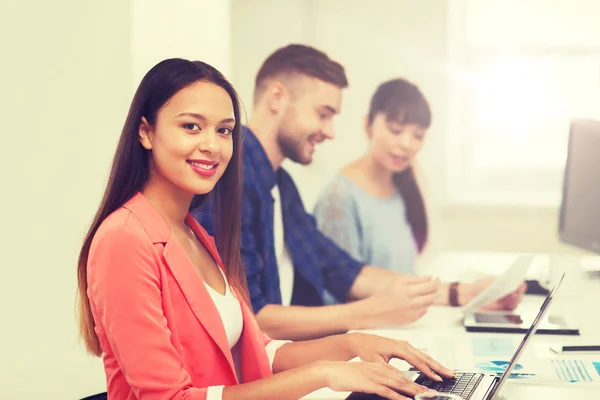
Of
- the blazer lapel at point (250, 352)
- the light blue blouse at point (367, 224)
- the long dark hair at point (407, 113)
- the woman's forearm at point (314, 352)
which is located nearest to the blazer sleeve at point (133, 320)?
the blazer lapel at point (250, 352)

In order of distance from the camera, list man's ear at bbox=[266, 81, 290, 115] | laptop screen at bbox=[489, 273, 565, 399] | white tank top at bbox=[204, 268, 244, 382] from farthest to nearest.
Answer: man's ear at bbox=[266, 81, 290, 115]
white tank top at bbox=[204, 268, 244, 382]
laptop screen at bbox=[489, 273, 565, 399]

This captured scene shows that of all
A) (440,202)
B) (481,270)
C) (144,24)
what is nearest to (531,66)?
(440,202)

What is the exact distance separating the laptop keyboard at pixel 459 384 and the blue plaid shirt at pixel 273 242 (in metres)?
0.97

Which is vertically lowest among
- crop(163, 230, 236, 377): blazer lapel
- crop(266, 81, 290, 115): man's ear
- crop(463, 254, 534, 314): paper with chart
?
crop(463, 254, 534, 314): paper with chart

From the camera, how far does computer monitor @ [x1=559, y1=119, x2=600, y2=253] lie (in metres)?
2.53

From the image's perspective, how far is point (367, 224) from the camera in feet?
10.7

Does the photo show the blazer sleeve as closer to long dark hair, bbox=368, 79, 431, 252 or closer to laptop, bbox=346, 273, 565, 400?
laptop, bbox=346, 273, 565, 400

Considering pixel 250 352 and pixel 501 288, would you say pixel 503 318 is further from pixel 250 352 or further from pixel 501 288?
pixel 250 352

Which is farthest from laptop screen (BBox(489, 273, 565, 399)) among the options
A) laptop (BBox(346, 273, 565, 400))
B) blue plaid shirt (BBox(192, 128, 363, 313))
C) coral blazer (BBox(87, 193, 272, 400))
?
blue plaid shirt (BBox(192, 128, 363, 313))

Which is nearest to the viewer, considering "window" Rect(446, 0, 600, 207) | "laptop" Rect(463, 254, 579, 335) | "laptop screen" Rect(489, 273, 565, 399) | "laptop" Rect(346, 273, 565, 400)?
"laptop screen" Rect(489, 273, 565, 399)

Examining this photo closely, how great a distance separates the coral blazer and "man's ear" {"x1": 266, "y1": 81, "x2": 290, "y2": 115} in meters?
1.58

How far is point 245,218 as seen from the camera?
101 inches

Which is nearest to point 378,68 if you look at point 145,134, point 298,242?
point 298,242

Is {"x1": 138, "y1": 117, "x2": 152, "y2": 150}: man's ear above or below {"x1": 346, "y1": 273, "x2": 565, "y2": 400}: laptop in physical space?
above
